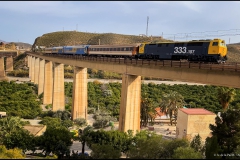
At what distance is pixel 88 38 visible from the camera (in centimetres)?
15825

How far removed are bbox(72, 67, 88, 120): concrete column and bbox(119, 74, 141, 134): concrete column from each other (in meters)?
14.0

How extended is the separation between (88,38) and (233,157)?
5871 inches

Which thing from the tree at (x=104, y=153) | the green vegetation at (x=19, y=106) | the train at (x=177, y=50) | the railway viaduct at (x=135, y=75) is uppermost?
the train at (x=177, y=50)

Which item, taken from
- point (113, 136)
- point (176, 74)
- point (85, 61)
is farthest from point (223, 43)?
point (85, 61)

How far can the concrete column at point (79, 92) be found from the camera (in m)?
37.2

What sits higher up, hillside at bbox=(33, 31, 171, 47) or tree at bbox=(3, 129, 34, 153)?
hillside at bbox=(33, 31, 171, 47)

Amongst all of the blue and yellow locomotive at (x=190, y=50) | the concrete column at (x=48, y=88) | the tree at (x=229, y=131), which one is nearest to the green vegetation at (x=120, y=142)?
the tree at (x=229, y=131)

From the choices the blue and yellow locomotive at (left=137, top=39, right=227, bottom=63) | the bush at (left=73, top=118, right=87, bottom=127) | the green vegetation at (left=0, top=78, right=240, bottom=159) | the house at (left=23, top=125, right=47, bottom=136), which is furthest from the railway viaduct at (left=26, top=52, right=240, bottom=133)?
the house at (left=23, top=125, right=47, bottom=136)

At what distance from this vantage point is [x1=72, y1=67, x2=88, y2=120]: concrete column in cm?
3716

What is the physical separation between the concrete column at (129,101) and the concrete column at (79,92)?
46.1ft

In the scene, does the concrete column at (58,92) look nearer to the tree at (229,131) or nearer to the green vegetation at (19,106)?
the green vegetation at (19,106)

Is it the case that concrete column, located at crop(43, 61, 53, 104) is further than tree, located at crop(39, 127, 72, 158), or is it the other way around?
concrete column, located at crop(43, 61, 53, 104)

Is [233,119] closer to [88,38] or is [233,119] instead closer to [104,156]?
[104,156]

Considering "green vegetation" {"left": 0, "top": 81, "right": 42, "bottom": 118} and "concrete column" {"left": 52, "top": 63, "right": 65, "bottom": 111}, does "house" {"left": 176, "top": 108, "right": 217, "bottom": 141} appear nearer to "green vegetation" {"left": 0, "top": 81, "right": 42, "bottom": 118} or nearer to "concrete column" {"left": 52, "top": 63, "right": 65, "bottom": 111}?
"concrete column" {"left": 52, "top": 63, "right": 65, "bottom": 111}
